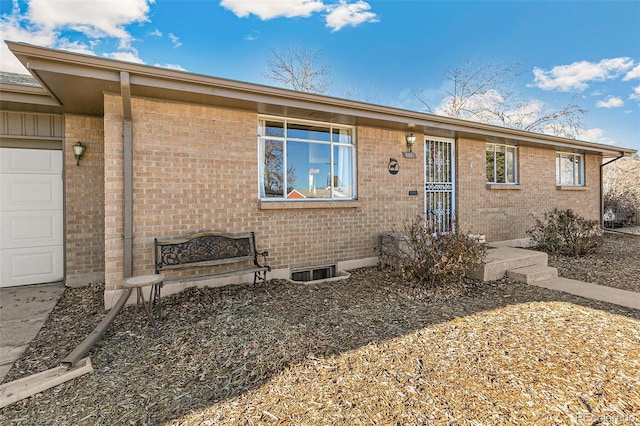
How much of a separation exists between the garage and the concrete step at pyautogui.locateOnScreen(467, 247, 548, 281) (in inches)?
303

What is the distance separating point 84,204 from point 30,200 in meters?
1.01

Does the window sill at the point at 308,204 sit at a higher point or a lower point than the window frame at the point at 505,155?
lower

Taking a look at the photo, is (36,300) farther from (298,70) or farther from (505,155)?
(298,70)

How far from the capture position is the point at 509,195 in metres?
9.08

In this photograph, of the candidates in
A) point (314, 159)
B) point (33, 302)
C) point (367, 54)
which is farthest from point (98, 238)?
point (367, 54)

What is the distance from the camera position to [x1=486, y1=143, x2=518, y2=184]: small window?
8.96 metres

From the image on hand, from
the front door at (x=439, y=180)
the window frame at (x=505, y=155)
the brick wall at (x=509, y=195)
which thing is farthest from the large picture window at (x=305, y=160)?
the window frame at (x=505, y=155)

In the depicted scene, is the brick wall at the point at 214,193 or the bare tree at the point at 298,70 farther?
the bare tree at the point at 298,70

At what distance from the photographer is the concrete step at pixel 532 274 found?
546 cm

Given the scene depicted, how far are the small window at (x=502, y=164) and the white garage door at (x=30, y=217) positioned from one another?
1018cm

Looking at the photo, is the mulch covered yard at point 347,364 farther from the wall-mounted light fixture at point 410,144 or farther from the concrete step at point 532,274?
the wall-mounted light fixture at point 410,144

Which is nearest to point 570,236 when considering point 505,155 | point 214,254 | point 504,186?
point 504,186

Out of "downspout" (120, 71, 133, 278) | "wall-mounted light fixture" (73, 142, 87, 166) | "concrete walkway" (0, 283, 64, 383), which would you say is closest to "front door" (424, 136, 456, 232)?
"downspout" (120, 71, 133, 278)

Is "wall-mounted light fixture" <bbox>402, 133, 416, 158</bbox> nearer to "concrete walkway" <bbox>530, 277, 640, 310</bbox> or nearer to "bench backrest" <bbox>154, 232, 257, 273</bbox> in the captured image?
"concrete walkway" <bbox>530, 277, 640, 310</bbox>
